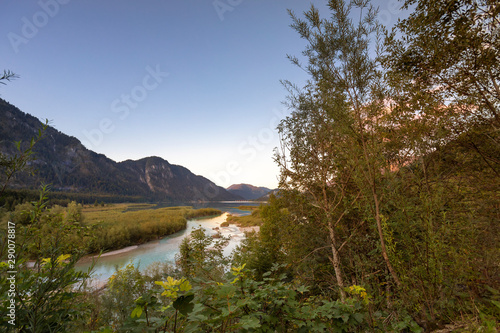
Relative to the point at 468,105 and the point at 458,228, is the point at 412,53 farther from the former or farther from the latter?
the point at 458,228

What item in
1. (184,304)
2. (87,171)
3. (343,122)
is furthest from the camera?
(87,171)

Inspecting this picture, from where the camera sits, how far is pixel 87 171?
9650 cm

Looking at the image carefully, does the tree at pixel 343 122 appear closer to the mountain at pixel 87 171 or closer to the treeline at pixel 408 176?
the treeline at pixel 408 176

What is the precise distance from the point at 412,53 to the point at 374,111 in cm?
193

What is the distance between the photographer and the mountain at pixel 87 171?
2758 millimetres

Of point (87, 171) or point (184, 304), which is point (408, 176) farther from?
point (87, 171)

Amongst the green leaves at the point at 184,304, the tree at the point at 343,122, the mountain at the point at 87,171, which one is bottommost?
the green leaves at the point at 184,304

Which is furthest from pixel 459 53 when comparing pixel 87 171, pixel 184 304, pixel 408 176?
pixel 87 171

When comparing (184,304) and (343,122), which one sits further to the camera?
(343,122)

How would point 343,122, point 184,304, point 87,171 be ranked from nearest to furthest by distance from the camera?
point 184,304 < point 343,122 < point 87,171

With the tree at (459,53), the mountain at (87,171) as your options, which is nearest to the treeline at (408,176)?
the tree at (459,53)

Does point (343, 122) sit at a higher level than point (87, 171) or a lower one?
lower

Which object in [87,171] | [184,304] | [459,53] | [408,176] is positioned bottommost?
→ [184,304]

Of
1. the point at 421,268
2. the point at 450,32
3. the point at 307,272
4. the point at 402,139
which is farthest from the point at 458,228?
the point at 307,272
